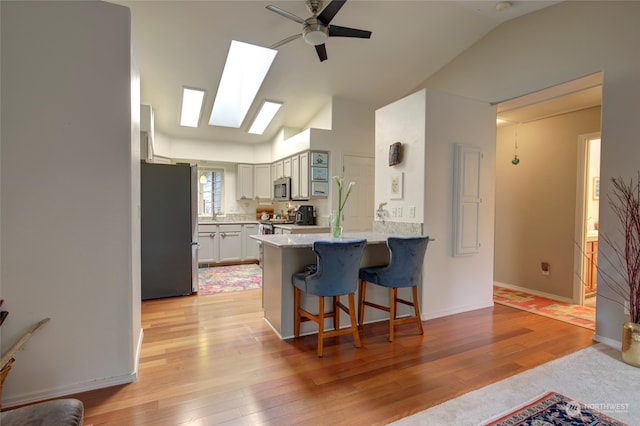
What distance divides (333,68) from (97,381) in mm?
4475

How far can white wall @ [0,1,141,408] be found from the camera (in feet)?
6.23

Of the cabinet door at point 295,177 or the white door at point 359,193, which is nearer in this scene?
the white door at point 359,193

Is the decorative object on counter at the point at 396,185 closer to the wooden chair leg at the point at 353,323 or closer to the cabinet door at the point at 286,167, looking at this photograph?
the wooden chair leg at the point at 353,323

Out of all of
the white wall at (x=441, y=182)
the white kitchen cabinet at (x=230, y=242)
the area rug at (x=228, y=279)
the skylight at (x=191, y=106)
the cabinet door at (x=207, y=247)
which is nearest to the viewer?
the white wall at (x=441, y=182)

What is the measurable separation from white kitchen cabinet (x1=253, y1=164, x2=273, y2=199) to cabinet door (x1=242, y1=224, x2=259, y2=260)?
794mm

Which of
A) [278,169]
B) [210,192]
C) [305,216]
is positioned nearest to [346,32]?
Result: [305,216]

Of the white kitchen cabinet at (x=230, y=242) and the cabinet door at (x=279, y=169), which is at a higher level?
the cabinet door at (x=279, y=169)

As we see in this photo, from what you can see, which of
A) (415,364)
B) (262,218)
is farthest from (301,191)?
(415,364)

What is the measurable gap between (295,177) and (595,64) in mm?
4285

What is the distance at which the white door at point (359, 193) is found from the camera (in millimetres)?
5555

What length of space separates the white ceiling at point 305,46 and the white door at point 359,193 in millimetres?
1109

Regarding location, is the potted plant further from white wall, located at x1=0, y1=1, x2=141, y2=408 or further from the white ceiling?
white wall, located at x1=0, y1=1, x2=141, y2=408

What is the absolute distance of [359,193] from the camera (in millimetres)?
5652

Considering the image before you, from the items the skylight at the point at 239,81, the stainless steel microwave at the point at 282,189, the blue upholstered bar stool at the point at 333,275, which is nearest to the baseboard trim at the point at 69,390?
the blue upholstered bar stool at the point at 333,275
